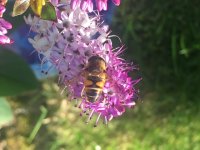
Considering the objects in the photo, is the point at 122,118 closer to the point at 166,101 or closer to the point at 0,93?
the point at 166,101

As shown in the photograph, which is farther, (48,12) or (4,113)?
(4,113)

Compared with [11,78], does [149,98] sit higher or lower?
higher

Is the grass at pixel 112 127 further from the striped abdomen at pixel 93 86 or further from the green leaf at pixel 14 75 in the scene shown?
the striped abdomen at pixel 93 86

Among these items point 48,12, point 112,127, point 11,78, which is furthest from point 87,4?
point 112,127

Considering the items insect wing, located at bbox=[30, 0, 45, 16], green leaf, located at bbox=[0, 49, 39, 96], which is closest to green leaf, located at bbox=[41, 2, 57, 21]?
insect wing, located at bbox=[30, 0, 45, 16]

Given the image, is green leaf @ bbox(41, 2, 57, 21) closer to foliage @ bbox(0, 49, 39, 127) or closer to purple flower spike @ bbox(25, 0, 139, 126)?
purple flower spike @ bbox(25, 0, 139, 126)

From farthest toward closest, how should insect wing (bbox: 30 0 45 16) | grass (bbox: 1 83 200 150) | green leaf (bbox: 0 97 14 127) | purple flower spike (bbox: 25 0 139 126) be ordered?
grass (bbox: 1 83 200 150)
green leaf (bbox: 0 97 14 127)
purple flower spike (bbox: 25 0 139 126)
insect wing (bbox: 30 0 45 16)

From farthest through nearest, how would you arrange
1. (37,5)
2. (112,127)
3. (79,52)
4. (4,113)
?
(112,127), (4,113), (79,52), (37,5)

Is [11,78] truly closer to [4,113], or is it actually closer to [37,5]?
[4,113]
